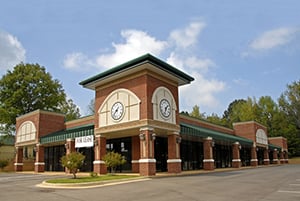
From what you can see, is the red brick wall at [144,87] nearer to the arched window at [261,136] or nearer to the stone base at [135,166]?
the stone base at [135,166]

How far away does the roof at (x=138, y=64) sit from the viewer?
22656 mm

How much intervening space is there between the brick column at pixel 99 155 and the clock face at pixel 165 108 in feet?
20.3

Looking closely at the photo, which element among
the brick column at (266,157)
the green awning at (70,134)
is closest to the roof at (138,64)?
the green awning at (70,134)

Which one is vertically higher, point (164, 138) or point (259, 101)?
point (259, 101)

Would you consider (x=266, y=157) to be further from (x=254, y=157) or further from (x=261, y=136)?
(x=254, y=157)

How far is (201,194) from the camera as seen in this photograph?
1266cm

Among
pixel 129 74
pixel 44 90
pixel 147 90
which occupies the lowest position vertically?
pixel 147 90

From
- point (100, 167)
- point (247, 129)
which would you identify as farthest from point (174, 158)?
point (247, 129)

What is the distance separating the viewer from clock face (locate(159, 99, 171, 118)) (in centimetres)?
2476

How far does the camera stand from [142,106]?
23500mm

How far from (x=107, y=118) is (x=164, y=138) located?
634 centimetres

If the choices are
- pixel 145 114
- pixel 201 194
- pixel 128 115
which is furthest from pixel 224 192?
pixel 128 115

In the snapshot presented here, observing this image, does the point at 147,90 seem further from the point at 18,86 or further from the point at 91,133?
the point at 18,86

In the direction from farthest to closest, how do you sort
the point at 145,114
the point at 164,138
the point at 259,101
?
the point at 259,101 < the point at 164,138 < the point at 145,114
